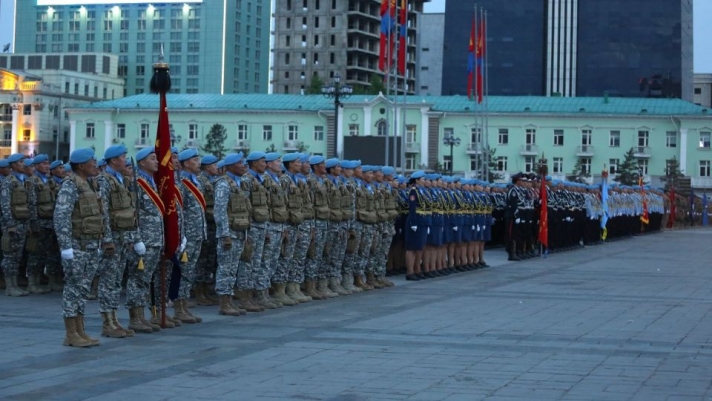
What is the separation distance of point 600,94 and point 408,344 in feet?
356

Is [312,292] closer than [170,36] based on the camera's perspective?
Yes

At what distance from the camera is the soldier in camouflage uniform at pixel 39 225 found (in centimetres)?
1773

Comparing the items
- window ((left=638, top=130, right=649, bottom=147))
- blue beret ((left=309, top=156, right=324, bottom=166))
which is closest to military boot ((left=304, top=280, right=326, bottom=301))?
blue beret ((left=309, top=156, right=324, bottom=166))

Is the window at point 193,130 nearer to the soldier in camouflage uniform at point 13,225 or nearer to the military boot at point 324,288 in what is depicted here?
the military boot at point 324,288

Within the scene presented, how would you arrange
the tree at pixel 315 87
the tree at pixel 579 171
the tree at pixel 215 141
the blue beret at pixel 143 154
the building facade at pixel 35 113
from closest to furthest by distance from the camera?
the blue beret at pixel 143 154, the tree at pixel 579 171, the tree at pixel 215 141, the building facade at pixel 35 113, the tree at pixel 315 87

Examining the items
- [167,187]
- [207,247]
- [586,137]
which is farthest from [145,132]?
[167,187]

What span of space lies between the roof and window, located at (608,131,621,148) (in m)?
1.53

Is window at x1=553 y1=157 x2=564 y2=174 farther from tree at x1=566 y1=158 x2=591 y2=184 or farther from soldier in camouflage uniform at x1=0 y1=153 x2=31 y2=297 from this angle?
soldier in camouflage uniform at x1=0 y1=153 x2=31 y2=297

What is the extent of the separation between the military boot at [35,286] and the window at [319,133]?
75.8 m

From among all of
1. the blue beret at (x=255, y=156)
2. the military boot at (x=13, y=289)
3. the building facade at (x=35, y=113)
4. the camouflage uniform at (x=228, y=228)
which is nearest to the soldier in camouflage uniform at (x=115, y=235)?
the camouflage uniform at (x=228, y=228)

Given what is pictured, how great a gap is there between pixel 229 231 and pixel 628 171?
74649 millimetres

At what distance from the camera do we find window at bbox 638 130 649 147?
91.8 meters

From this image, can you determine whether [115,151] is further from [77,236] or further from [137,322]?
[137,322]

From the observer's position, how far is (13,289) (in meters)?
17.5
